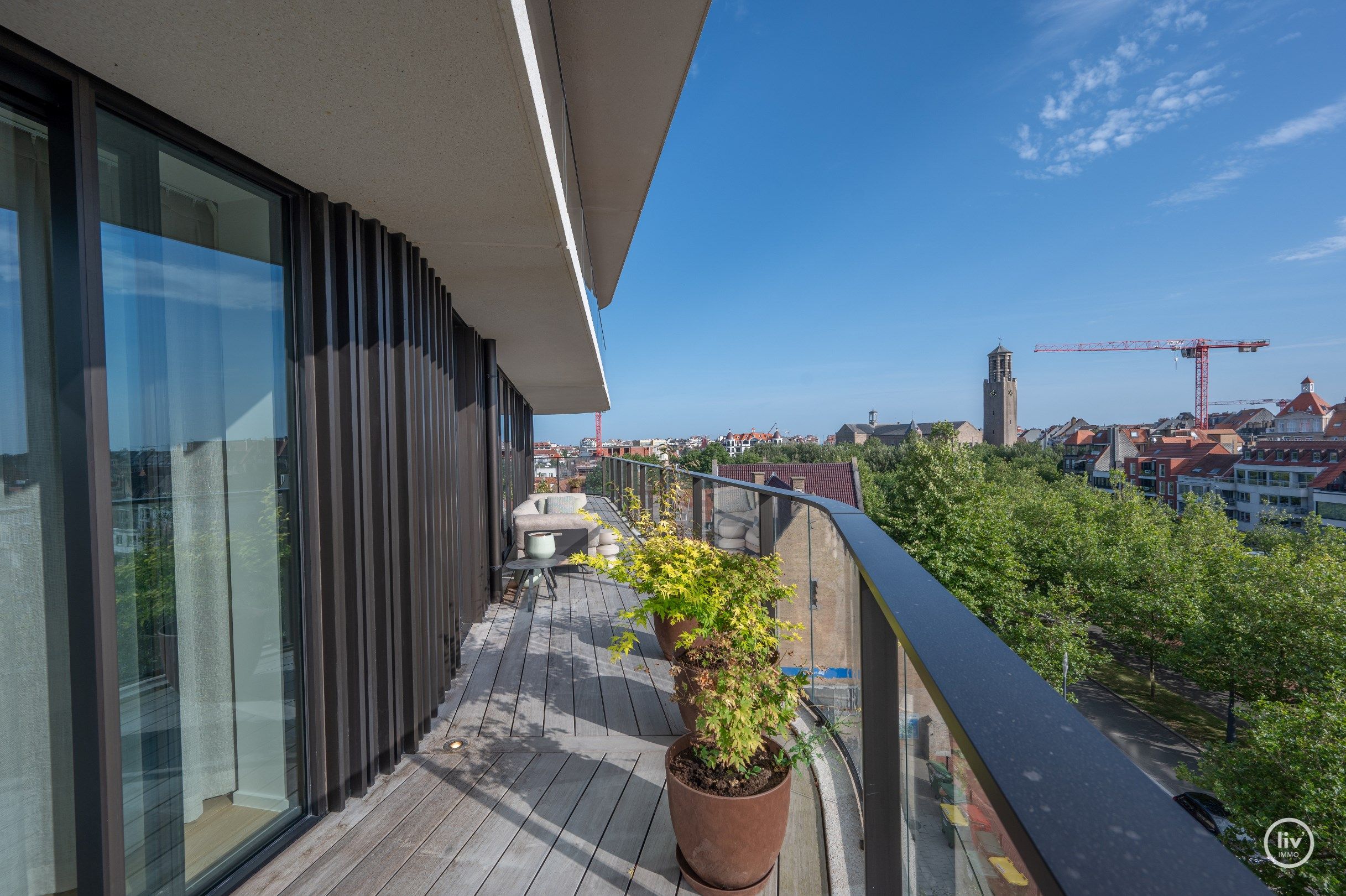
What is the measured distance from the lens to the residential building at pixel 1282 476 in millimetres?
42625

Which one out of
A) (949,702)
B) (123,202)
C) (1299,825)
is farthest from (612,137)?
(1299,825)

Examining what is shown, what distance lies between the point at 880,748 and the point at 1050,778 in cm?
97

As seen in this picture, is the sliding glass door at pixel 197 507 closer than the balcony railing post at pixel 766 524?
Yes

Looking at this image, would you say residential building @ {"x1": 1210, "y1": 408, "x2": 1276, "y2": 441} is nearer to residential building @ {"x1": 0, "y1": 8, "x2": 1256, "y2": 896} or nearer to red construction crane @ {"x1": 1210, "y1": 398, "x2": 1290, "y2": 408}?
red construction crane @ {"x1": 1210, "y1": 398, "x2": 1290, "y2": 408}

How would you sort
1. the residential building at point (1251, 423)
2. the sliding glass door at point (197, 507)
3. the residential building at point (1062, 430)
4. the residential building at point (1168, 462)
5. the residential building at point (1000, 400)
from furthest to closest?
the residential building at point (1062, 430)
the residential building at point (1000, 400)
the residential building at point (1251, 423)
the residential building at point (1168, 462)
the sliding glass door at point (197, 507)

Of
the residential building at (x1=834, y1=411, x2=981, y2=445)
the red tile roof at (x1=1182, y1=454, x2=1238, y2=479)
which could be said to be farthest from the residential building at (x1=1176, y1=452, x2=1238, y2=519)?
the residential building at (x1=834, y1=411, x2=981, y2=445)

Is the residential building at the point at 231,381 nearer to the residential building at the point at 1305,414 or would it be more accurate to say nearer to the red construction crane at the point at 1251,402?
the residential building at the point at 1305,414

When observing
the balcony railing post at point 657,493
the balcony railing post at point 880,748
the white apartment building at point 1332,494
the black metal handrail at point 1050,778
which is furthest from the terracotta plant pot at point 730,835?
the white apartment building at point 1332,494

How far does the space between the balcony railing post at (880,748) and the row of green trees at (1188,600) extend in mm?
10351


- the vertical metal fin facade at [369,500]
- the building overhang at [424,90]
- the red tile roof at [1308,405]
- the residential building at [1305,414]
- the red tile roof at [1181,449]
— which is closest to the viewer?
the building overhang at [424,90]

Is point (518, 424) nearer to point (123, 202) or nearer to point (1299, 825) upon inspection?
point (123, 202)

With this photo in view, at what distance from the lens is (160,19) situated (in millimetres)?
1457

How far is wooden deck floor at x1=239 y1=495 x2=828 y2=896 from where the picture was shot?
2152 mm

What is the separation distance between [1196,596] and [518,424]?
24.4 metres
